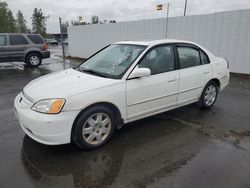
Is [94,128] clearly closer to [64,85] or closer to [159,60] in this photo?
[64,85]

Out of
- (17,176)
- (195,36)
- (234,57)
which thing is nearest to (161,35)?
(195,36)

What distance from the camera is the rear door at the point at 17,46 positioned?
419 inches

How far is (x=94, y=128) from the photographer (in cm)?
324

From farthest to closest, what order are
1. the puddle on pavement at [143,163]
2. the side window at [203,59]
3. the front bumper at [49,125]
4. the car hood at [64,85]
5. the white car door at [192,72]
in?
the side window at [203,59] → the white car door at [192,72] → the car hood at [64,85] → the front bumper at [49,125] → the puddle on pavement at [143,163]

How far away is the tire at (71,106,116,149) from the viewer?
307cm

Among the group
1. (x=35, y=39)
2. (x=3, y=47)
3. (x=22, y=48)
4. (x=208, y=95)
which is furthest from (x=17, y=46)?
(x=208, y=95)

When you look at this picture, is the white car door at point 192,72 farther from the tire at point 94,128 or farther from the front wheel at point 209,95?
the tire at point 94,128

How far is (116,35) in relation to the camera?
1291cm

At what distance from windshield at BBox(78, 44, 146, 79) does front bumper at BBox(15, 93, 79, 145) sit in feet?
3.28

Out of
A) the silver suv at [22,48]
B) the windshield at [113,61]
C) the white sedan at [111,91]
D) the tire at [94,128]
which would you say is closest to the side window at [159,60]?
the white sedan at [111,91]

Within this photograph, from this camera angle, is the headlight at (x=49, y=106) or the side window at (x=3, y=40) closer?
the headlight at (x=49, y=106)

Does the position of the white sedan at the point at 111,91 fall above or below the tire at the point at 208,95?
above

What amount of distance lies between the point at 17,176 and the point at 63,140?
68 centimetres

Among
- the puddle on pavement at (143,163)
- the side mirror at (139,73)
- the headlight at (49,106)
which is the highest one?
the side mirror at (139,73)
